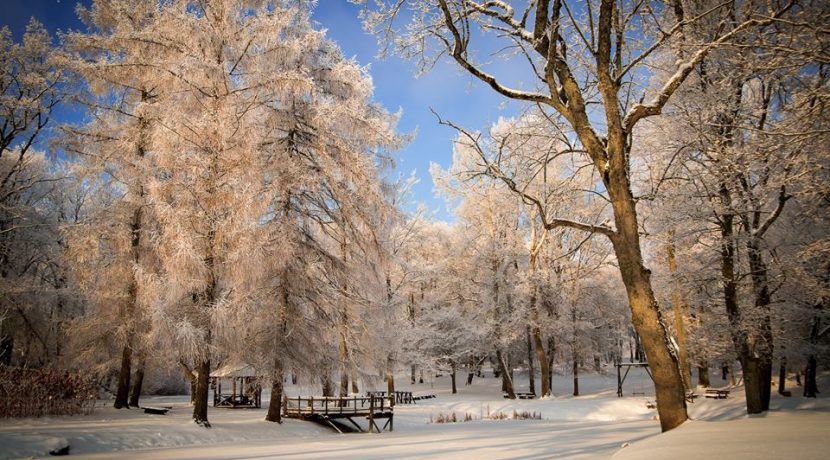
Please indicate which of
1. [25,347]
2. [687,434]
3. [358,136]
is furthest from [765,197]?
[25,347]

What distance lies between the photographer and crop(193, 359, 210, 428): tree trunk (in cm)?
1220

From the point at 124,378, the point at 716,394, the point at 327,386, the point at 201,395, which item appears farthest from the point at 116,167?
the point at 716,394

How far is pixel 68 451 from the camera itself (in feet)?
29.7

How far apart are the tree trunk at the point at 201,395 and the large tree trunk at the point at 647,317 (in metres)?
10.0

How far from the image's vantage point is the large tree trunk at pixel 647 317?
6.34m

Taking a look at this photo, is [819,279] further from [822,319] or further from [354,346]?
[354,346]

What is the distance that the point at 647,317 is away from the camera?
21.1ft

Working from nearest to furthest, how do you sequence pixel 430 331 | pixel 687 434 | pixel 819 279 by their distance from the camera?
pixel 687 434 < pixel 819 279 < pixel 430 331

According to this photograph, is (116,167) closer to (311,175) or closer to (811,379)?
(311,175)

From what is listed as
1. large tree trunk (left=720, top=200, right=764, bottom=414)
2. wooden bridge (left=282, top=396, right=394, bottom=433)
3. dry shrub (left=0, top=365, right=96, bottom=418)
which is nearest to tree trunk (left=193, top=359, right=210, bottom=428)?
wooden bridge (left=282, top=396, right=394, bottom=433)

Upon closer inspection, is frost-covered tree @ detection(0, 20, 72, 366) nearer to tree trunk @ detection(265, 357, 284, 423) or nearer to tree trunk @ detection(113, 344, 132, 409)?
tree trunk @ detection(113, 344, 132, 409)

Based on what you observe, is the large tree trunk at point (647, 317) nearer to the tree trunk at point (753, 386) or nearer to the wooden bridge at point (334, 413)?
the tree trunk at point (753, 386)

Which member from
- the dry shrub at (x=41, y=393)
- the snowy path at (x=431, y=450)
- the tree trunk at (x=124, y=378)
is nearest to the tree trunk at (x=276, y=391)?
the snowy path at (x=431, y=450)

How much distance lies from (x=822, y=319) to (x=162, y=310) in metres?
19.2
